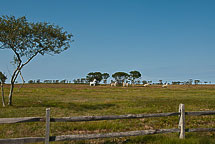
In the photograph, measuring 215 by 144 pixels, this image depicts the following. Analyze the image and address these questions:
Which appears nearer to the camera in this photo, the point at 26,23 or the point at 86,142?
the point at 86,142

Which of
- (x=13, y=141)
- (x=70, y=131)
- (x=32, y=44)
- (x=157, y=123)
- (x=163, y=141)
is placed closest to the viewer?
(x=13, y=141)

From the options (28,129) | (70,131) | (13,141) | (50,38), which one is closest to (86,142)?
(70,131)

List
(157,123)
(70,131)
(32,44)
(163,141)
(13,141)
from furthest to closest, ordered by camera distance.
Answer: (32,44) → (157,123) → (70,131) → (163,141) → (13,141)

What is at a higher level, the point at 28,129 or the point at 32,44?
the point at 32,44

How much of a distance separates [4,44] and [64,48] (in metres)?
6.60

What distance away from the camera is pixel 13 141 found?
20.4ft

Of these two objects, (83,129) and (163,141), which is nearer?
(163,141)

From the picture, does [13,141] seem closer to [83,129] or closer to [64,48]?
[83,129]

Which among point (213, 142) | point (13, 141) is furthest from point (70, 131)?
point (213, 142)

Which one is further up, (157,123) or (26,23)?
(26,23)

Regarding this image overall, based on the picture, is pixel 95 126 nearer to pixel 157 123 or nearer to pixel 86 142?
pixel 86 142

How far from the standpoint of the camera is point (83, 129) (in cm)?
1070

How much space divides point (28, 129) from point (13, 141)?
184 inches

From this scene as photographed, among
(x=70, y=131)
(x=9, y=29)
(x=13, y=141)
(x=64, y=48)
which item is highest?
(x=9, y=29)
